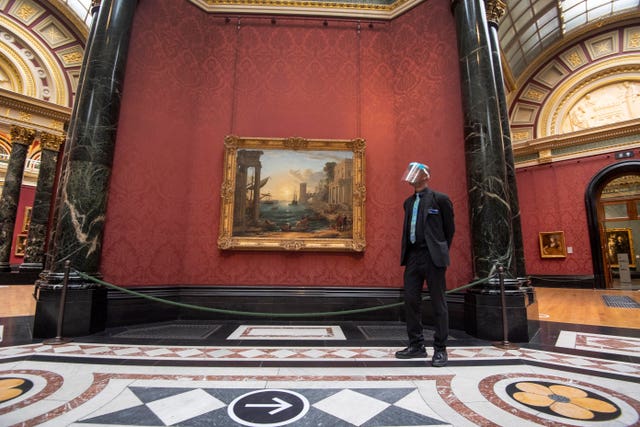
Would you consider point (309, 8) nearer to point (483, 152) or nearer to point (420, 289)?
point (483, 152)

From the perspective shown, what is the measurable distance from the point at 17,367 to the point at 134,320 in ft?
5.79

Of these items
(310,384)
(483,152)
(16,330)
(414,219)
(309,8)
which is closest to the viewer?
(310,384)

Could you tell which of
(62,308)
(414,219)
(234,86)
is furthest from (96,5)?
(414,219)

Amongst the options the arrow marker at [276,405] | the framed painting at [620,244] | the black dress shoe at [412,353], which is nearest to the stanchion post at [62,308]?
the arrow marker at [276,405]

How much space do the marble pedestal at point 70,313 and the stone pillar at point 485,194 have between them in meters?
4.50

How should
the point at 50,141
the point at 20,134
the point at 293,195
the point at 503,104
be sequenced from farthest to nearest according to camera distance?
1. the point at 50,141
2. the point at 20,134
3. the point at 293,195
4. the point at 503,104

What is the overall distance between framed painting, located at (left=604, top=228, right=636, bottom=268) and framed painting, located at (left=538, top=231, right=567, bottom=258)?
722cm

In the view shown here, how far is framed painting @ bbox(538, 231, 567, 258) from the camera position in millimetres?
10680

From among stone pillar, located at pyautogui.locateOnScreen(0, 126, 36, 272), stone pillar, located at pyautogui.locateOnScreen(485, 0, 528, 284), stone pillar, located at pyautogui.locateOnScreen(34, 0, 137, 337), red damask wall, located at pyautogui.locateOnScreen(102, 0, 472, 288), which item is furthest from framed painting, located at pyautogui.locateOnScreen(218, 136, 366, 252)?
stone pillar, located at pyautogui.locateOnScreen(0, 126, 36, 272)

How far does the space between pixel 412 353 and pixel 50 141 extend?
14.1 meters

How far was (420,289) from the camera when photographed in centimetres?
288

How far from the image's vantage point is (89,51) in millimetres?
4105

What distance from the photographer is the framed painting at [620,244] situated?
15039mm

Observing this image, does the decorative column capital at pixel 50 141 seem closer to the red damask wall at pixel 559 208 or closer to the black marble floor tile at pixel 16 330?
the black marble floor tile at pixel 16 330
